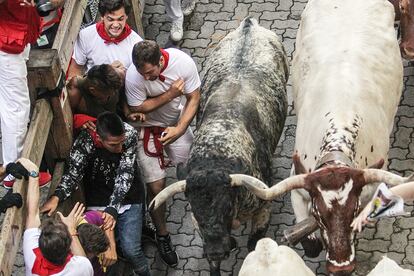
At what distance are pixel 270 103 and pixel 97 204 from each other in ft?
6.39

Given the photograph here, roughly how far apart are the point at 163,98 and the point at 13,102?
1.57 meters

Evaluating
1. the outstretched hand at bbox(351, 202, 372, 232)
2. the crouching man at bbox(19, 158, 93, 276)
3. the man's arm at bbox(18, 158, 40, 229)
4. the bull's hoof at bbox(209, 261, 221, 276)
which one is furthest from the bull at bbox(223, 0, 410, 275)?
the man's arm at bbox(18, 158, 40, 229)

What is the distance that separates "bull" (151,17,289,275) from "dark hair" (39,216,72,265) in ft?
3.63

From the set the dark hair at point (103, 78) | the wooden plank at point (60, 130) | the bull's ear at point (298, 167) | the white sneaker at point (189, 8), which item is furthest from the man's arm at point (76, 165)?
the white sneaker at point (189, 8)

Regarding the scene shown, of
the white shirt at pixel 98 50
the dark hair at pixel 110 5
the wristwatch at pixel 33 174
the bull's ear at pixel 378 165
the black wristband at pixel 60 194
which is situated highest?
the dark hair at pixel 110 5

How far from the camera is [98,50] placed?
8.78m

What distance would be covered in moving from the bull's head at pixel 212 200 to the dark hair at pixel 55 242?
1.11m

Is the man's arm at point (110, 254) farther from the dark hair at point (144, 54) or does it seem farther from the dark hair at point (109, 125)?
the dark hair at point (144, 54)

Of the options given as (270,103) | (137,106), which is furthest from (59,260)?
(270,103)

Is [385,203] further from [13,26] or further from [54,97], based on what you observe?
[13,26]

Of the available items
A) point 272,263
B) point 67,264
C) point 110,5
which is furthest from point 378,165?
point 110,5

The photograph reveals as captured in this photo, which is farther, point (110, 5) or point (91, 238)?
point (110, 5)

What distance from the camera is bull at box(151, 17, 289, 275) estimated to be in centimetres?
746

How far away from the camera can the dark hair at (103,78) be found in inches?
311
